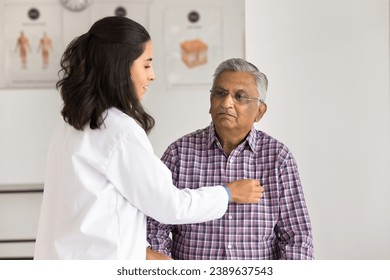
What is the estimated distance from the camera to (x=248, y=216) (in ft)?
6.03

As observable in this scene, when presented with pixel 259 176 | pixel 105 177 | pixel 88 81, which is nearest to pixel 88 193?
pixel 105 177

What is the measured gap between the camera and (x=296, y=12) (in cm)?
263

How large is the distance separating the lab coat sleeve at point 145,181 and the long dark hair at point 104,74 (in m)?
0.11

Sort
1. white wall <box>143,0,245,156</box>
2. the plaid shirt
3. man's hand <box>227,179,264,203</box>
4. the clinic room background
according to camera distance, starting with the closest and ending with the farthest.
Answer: man's hand <box>227,179,264,203</box>, the plaid shirt, the clinic room background, white wall <box>143,0,245,156</box>

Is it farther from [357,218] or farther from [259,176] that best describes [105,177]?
[357,218]

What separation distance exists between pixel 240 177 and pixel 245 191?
16 cm

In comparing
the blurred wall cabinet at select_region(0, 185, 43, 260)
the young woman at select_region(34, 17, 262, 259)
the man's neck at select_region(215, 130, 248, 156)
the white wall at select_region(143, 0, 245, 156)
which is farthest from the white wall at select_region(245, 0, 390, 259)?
the blurred wall cabinet at select_region(0, 185, 43, 260)

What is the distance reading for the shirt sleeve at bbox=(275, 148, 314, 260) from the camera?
70.5 inches

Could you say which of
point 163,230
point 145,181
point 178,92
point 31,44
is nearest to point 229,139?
point 163,230

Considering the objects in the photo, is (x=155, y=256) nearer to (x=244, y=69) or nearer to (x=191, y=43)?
(x=244, y=69)

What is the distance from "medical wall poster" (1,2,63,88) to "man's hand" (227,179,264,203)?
187cm

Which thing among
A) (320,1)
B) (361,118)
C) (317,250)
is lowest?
(317,250)

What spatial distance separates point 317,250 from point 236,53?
3.96ft

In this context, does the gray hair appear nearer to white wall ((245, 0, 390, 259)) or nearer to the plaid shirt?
the plaid shirt
